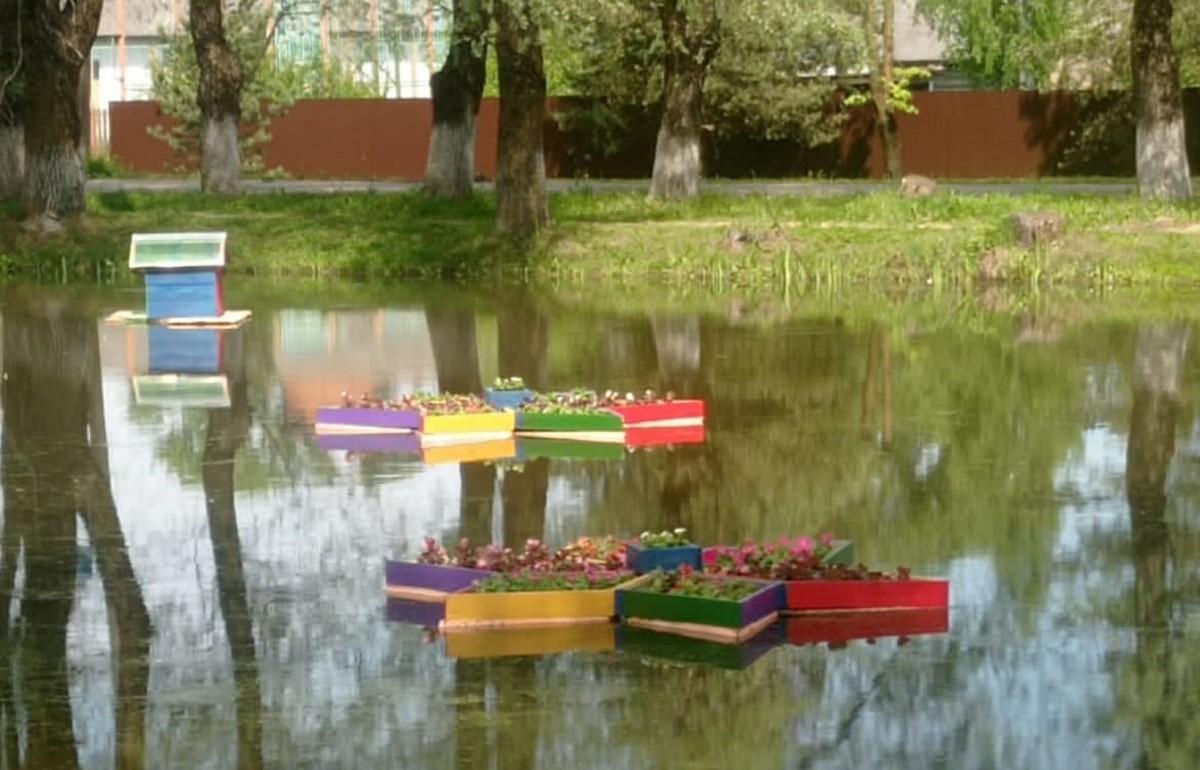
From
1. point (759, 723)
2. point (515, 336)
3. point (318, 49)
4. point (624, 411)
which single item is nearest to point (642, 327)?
point (515, 336)

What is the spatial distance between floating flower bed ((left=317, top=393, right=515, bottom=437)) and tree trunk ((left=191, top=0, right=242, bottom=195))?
20.4m

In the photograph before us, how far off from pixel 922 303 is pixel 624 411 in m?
9.72

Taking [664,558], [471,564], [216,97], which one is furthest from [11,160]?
[664,558]

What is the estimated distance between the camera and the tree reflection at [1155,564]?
8.85 metres

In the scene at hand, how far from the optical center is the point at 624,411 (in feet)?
52.2

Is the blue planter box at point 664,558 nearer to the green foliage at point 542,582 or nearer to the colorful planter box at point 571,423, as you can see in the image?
the green foliage at point 542,582

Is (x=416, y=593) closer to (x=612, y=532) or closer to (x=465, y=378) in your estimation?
(x=612, y=532)

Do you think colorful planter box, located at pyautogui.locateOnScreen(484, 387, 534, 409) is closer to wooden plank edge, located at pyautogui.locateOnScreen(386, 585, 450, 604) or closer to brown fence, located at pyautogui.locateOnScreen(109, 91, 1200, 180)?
wooden plank edge, located at pyautogui.locateOnScreen(386, 585, 450, 604)

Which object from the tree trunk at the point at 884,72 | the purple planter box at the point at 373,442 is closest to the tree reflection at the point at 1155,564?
the purple planter box at the point at 373,442

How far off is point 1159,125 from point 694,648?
22.5 m

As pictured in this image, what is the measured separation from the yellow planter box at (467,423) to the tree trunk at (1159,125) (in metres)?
17.2

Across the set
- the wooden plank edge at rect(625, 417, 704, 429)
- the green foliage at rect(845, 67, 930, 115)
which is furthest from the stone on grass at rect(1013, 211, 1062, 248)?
the green foliage at rect(845, 67, 930, 115)

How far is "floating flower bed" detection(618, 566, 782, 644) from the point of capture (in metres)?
10.1

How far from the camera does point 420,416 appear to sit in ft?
51.9
